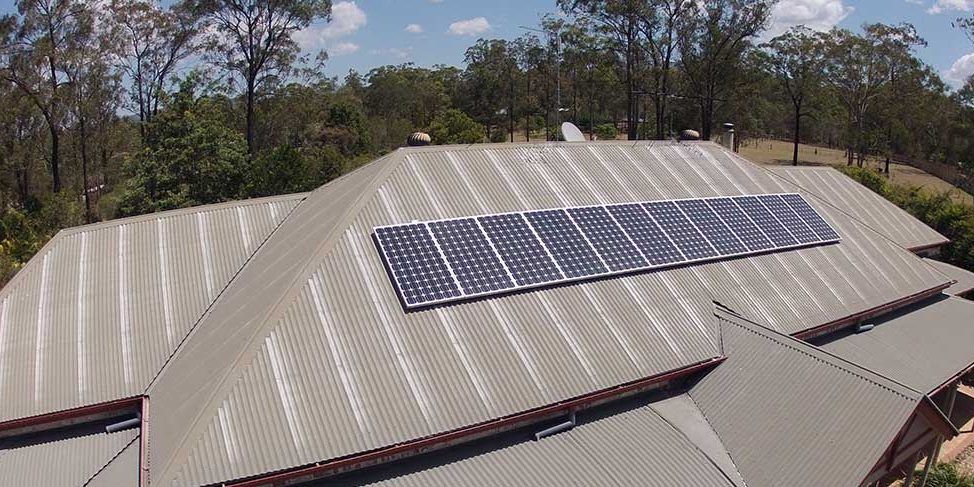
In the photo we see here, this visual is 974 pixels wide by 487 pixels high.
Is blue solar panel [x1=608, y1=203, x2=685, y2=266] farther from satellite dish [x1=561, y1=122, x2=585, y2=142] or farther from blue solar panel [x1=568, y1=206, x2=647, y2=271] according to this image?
satellite dish [x1=561, y1=122, x2=585, y2=142]

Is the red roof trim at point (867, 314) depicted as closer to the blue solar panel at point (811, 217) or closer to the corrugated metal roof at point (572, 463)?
the blue solar panel at point (811, 217)

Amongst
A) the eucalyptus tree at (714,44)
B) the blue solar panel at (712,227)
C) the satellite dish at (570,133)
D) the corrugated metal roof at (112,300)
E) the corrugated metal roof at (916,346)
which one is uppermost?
the eucalyptus tree at (714,44)

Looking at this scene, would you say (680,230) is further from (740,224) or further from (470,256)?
(470,256)

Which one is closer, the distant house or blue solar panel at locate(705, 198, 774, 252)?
the distant house

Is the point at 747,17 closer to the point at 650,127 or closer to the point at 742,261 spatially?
the point at 650,127

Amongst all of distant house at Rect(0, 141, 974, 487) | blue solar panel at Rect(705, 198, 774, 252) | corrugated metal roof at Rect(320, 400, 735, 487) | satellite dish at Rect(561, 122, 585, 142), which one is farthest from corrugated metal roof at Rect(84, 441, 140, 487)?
satellite dish at Rect(561, 122, 585, 142)

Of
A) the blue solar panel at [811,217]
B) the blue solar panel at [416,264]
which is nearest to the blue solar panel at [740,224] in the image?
the blue solar panel at [811,217]
